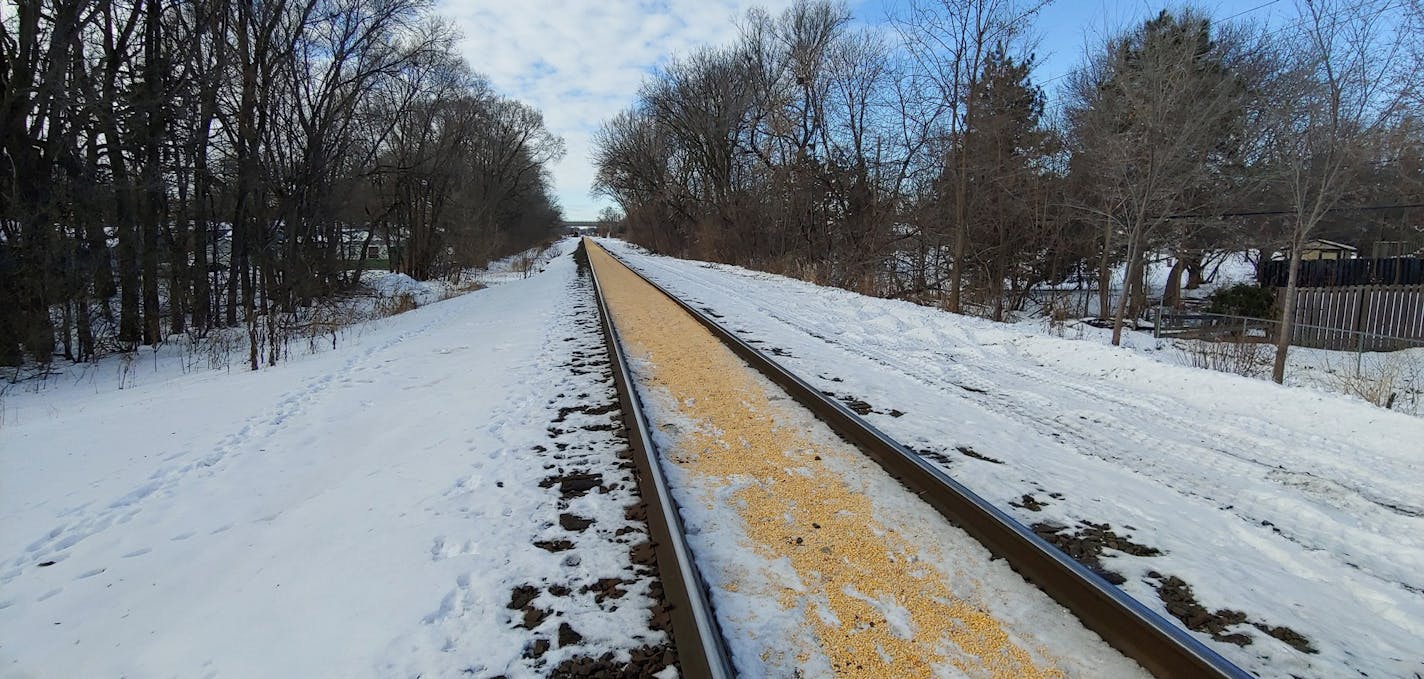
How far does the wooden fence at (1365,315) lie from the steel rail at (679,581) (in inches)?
778

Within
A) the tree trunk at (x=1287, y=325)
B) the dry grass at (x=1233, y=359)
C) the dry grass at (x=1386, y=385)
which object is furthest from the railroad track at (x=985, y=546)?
the dry grass at (x=1233, y=359)

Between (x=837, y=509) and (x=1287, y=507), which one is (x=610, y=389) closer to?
(x=837, y=509)

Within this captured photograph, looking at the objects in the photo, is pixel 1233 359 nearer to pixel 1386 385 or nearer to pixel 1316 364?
pixel 1386 385

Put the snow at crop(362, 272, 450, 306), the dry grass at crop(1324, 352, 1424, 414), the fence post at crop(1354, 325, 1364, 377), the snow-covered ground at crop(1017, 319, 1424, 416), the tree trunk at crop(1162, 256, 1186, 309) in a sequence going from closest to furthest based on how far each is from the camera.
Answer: the dry grass at crop(1324, 352, 1424, 414)
the snow-covered ground at crop(1017, 319, 1424, 416)
the fence post at crop(1354, 325, 1364, 377)
the tree trunk at crop(1162, 256, 1186, 309)
the snow at crop(362, 272, 450, 306)

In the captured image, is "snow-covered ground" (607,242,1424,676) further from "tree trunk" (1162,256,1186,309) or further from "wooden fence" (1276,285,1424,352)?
"tree trunk" (1162,256,1186,309)

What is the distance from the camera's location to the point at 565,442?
552 cm

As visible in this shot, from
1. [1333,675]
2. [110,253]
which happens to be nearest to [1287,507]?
[1333,675]

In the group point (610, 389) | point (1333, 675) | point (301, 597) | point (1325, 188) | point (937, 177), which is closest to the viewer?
point (1333, 675)

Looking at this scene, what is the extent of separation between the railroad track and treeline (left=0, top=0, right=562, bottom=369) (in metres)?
9.79

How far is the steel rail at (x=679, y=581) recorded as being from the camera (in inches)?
102

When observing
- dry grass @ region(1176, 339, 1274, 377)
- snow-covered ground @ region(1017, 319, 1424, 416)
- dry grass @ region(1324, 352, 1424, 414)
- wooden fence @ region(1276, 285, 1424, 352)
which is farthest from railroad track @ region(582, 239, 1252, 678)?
wooden fence @ region(1276, 285, 1424, 352)

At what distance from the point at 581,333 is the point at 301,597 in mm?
8517

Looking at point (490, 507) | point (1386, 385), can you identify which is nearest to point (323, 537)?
point (490, 507)

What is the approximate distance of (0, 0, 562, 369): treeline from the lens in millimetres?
11805
